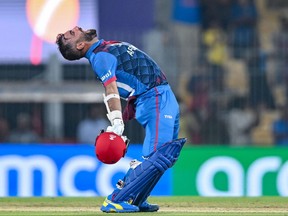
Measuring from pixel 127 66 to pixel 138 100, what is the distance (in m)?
0.34

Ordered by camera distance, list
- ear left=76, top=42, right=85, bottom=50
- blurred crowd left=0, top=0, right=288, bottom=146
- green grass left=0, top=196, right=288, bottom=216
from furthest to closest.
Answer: blurred crowd left=0, top=0, right=288, bottom=146
green grass left=0, top=196, right=288, bottom=216
ear left=76, top=42, right=85, bottom=50

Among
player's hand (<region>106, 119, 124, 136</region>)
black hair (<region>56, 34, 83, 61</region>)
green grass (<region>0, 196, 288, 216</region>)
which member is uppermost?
black hair (<region>56, 34, 83, 61</region>)

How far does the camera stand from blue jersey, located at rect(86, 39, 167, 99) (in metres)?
9.64

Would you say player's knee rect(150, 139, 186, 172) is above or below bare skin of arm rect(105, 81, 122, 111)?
below

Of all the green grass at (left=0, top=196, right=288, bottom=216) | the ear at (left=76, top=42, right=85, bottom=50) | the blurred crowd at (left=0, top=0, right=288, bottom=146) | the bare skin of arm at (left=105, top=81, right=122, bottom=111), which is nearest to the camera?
the bare skin of arm at (left=105, top=81, right=122, bottom=111)

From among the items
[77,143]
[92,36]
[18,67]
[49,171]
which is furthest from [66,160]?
[92,36]

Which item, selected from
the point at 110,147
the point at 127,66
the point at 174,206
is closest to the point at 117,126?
the point at 110,147

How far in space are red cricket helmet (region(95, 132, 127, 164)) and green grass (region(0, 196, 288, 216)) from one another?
58 cm

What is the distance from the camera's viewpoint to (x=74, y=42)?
32.1 feet

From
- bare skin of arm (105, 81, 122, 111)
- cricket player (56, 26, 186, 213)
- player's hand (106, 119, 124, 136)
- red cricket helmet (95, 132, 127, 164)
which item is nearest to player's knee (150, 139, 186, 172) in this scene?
cricket player (56, 26, 186, 213)

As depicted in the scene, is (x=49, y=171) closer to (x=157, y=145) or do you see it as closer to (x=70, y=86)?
(x=70, y=86)

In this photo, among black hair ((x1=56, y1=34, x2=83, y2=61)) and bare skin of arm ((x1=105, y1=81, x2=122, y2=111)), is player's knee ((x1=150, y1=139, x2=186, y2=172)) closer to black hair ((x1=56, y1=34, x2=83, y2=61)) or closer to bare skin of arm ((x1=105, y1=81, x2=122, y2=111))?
bare skin of arm ((x1=105, y1=81, x2=122, y2=111))

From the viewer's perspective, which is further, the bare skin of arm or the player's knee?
the player's knee

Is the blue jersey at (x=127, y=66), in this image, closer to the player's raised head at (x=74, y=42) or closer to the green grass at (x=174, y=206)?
the player's raised head at (x=74, y=42)
